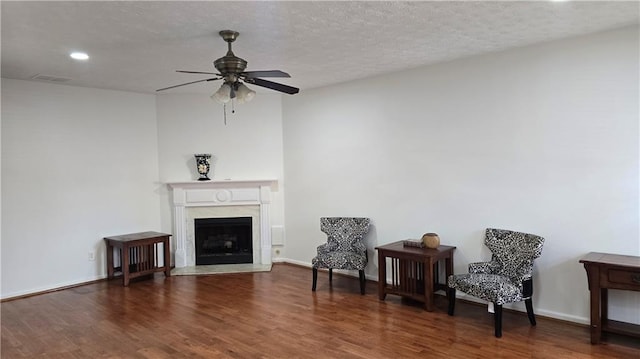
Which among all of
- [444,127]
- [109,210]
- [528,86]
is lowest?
[109,210]

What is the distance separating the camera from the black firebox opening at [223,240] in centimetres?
618

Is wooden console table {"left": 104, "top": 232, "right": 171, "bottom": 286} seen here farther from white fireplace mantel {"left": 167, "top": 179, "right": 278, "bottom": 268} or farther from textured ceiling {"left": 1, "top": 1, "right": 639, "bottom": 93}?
textured ceiling {"left": 1, "top": 1, "right": 639, "bottom": 93}

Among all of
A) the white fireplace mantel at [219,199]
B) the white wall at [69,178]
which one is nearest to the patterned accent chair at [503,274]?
the white fireplace mantel at [219,199]

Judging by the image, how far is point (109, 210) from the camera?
5.64 metres

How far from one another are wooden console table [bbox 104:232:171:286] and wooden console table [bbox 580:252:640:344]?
491 centimetres

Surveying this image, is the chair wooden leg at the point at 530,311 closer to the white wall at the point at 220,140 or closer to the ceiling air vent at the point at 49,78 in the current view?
the white wall at the point at 220,140

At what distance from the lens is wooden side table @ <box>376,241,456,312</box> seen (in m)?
4.10

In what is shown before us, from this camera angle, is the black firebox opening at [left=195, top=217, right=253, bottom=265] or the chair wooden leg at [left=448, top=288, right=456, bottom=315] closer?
the chair wooden leg at [left=448, top=288, right=456, bottom=315]

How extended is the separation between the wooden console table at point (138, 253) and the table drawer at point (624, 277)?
503cm

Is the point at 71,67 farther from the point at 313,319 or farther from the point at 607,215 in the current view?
the point at 607,215

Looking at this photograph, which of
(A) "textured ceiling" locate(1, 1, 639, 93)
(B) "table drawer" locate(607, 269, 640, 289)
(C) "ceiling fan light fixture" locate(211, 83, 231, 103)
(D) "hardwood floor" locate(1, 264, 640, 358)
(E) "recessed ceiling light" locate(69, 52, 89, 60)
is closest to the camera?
(A) "textured ceiling" locate(1, 1, 639, 93)

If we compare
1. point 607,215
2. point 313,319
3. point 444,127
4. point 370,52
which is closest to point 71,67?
point 370,52

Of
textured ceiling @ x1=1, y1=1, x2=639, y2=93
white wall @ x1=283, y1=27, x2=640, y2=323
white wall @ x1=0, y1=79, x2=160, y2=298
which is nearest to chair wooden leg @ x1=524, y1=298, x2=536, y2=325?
white wall @ x1=283, y1=27, x2=640, y2=323

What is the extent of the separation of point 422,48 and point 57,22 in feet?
10.2
